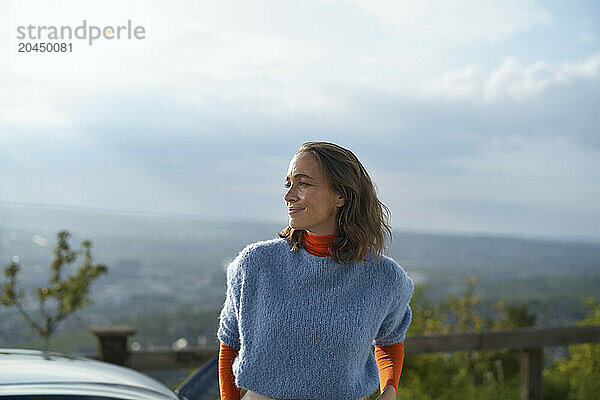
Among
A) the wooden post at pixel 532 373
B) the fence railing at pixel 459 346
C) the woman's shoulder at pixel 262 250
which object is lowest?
the wooden post at pixel 532 373

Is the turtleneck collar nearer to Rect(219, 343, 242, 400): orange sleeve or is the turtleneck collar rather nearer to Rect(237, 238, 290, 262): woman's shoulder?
Rect(237, 238, 290, 262): woman's shoulder

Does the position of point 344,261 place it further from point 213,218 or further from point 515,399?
point 213,218

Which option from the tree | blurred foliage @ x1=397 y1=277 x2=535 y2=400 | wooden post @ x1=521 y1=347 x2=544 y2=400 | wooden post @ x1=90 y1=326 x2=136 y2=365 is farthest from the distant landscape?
wooden post @ x1=90 y1=326 x2=136 y2=365

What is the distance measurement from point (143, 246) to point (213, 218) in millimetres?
1423

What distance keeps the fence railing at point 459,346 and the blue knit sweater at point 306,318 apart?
206 cm

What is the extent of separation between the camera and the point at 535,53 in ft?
26.9

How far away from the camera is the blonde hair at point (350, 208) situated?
1.84m

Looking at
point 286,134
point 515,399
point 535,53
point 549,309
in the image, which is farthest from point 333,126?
point 515,399

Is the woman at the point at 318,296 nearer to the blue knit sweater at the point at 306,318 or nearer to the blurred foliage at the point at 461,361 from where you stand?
the blue knit sweater at the point at 306,318

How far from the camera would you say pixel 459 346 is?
4.50 metres

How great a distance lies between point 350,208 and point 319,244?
129 mm
